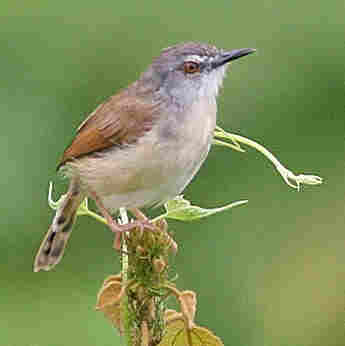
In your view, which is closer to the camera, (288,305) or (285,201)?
(288,305)


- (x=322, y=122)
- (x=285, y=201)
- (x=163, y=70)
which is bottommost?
(x=285, y=201)

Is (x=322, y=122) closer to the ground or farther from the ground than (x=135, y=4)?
closer to the ground

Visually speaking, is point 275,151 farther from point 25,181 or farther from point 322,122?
point 25,181

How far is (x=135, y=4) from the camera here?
6133mm

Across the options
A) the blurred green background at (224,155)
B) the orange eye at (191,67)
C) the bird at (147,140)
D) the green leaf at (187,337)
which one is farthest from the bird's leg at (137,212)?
the blurred green background at (224,155)

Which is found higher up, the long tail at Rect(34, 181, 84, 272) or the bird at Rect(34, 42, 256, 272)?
the bird at Rect(34, 42, 256, 272)

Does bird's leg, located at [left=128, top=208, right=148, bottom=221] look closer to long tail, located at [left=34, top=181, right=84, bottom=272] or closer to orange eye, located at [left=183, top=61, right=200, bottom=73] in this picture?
long tail, located at [left=34, top=181, right=84, bottom=272]

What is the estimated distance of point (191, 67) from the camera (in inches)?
168

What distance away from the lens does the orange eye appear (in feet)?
13.9

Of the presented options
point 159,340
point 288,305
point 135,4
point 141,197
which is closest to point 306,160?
point 288,305

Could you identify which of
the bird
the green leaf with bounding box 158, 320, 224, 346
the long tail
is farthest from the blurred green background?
the green leaf with bounding box 158, 320, 224, 346

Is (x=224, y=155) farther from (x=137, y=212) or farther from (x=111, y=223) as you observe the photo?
(x=111, y=223)

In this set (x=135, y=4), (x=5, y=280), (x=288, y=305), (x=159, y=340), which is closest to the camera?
(x=159, y=340)

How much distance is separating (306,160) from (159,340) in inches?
138
